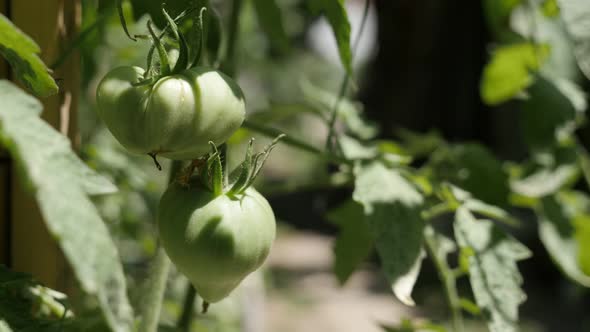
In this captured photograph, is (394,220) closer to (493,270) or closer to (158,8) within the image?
(493,270)

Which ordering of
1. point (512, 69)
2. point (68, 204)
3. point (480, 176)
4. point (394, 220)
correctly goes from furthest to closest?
point (512, 69)
point (480, 176)
point (394, 220)
point (68, 204)

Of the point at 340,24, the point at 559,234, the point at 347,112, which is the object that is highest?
the point at 340,24

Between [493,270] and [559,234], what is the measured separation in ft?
1.11

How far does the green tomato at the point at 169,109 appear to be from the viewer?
37cm

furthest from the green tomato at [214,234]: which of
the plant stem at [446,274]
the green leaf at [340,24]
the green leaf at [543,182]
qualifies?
the green leaf at [543,182]

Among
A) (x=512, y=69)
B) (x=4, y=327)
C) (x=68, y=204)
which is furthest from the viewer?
(x=512, y=69)

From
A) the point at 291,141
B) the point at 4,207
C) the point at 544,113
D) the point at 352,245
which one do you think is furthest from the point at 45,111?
the point at 544,113

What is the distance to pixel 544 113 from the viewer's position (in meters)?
0.80

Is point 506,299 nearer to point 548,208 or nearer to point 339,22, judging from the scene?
point 339,22

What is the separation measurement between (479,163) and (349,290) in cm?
246

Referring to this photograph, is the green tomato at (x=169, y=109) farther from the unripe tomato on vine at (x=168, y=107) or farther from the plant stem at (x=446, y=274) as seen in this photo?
the plant stem at (x=446, y=274)

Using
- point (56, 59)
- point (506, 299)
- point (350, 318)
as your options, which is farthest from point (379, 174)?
point (350, 318)

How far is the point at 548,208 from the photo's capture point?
84cm

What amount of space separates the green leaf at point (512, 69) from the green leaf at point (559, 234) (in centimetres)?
14
